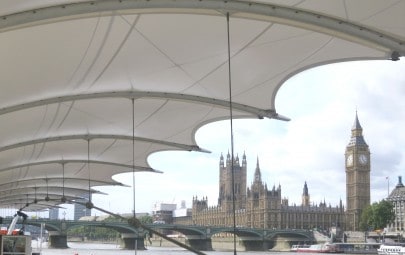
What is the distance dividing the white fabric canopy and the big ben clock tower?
475ft

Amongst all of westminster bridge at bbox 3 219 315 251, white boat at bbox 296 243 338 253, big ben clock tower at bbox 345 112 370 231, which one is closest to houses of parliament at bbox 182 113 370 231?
big ben clock tower at bbox 345 112 370 231

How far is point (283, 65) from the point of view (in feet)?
39.4

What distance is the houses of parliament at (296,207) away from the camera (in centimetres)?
15138

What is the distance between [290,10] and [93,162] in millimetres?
19609

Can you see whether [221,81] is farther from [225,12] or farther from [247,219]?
[247,219]

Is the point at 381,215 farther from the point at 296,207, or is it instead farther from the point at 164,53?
the point at 164,53

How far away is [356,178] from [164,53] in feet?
511

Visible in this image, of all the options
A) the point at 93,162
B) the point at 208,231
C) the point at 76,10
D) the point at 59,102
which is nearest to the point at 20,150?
the point at 93,162

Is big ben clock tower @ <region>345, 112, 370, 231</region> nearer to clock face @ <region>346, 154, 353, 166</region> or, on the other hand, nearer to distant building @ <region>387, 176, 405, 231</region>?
clock face @ <region>346, 154, 353, 166</region>

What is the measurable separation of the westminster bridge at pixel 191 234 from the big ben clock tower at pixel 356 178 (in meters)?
37.8

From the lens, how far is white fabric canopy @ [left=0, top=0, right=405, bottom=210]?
8.80 m

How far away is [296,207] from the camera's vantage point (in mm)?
153125

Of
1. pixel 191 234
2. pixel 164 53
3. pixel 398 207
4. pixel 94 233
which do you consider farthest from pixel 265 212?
pixel 164 53

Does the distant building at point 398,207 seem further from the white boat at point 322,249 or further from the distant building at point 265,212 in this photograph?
the white boat at point 322,249
